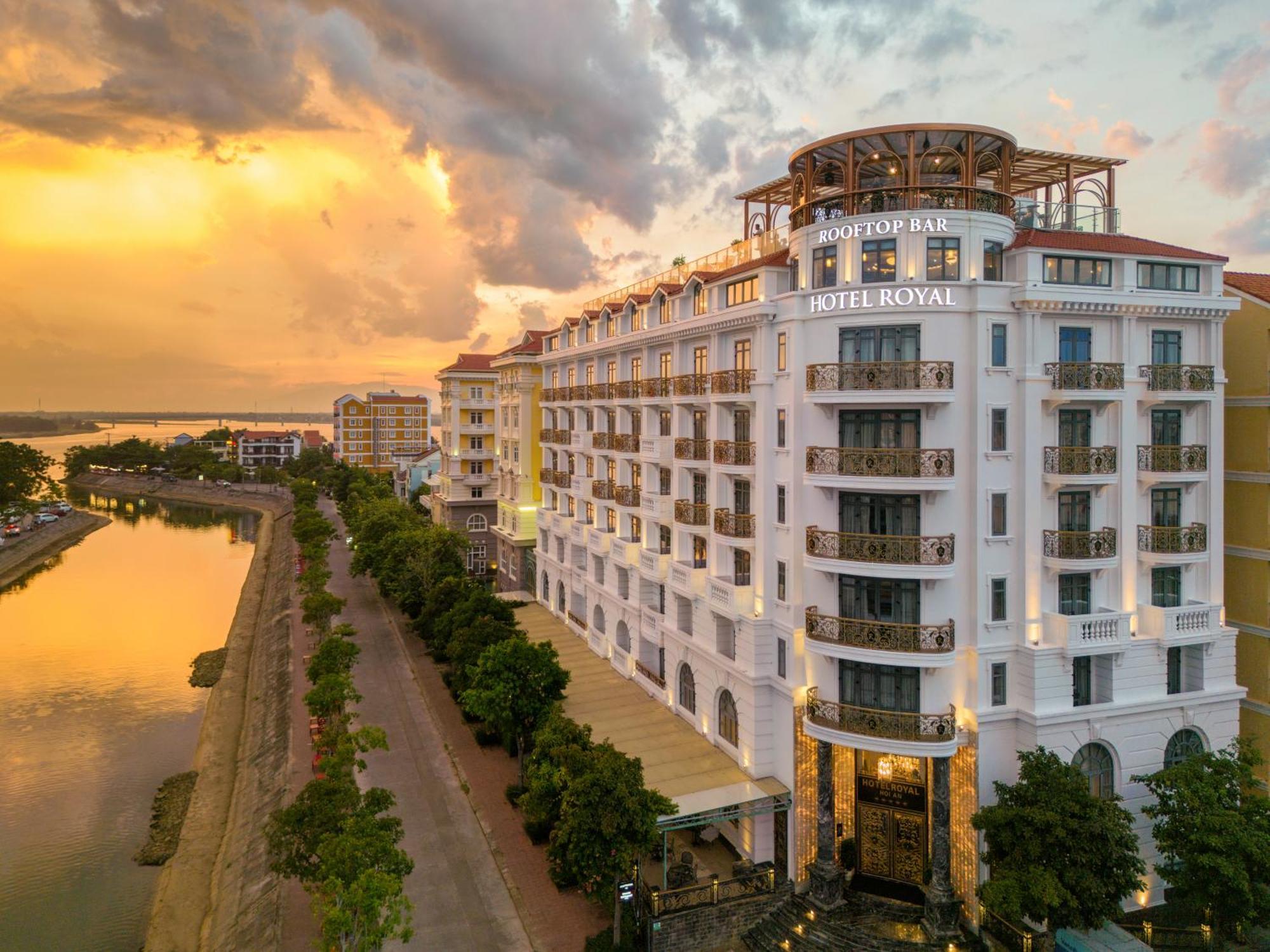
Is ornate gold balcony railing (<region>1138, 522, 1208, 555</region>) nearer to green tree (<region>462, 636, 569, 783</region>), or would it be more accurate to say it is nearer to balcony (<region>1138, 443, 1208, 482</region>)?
balcony (<region>1138, 443, 1208, 482</region>)

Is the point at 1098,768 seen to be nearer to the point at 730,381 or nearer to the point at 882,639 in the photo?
the point at 882,639

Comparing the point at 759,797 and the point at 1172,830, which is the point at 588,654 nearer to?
the point at 759,797

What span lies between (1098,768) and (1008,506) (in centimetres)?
776

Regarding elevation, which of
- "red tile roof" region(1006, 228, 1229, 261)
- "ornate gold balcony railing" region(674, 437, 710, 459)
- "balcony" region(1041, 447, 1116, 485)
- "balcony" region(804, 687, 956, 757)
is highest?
"red tile roof" region(1006, 228, 1229, 261)

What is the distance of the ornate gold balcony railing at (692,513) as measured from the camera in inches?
1099

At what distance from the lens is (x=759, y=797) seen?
2217 centimetres

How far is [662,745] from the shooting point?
26344 mm

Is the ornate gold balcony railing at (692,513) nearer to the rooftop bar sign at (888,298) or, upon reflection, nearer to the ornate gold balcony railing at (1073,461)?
the rooftop bar sign at (888,298)

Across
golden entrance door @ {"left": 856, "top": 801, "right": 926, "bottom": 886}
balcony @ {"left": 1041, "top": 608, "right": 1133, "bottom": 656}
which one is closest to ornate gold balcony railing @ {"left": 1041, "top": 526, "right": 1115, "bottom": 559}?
balcony @ {"left": 1041, "top": 608, "right": 1133, "bottom": 656}

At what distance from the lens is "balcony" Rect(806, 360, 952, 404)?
20.5 m

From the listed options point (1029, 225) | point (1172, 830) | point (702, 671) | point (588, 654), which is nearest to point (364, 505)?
point (588, 654)

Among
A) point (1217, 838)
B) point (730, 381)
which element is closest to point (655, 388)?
point (730, 381)

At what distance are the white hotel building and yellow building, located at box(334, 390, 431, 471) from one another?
114 metres

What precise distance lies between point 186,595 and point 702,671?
186 ft
